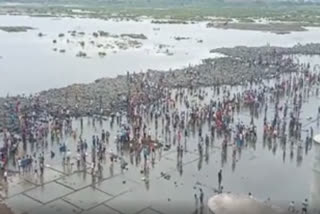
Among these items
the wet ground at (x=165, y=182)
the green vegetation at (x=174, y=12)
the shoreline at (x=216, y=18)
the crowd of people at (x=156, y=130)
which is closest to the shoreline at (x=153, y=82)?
the crowd of people at (x=156, y=130)

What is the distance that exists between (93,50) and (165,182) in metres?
47.6

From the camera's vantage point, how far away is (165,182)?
76.2 feet

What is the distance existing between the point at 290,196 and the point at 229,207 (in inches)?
295

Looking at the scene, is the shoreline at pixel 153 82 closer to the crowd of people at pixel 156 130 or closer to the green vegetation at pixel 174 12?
the crowd of people at pixel 156 130

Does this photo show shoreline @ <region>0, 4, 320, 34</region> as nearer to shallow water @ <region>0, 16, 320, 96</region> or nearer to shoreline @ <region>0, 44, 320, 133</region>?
shallow water @ <region>0, 16, 320, 96</region>

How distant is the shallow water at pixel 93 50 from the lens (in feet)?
165

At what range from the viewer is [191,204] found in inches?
826

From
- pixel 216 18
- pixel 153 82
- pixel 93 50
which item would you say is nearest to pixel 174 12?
pixel 216 18

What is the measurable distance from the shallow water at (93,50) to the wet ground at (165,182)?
20521 millimetres

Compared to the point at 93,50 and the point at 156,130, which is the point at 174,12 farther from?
the point at 156,130

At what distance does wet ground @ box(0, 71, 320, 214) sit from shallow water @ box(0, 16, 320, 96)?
67.3 feet

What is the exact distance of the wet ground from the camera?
2073cm

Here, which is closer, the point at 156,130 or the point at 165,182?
the point at 165,182

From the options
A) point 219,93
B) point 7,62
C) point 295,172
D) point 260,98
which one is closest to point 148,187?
point 295,172
